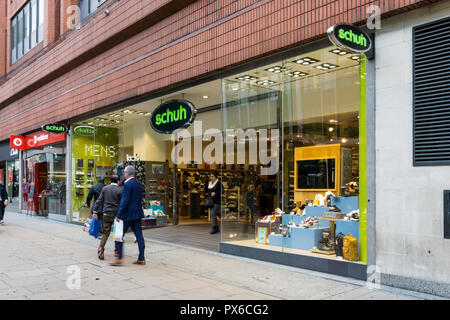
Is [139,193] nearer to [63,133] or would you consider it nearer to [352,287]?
[352,287]

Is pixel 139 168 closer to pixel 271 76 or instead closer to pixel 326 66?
pixel 271 76

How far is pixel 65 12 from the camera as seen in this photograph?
17.5m

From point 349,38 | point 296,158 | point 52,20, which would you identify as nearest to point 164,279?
point 296,158

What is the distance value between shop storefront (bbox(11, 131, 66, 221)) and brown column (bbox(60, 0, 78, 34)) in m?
4.47

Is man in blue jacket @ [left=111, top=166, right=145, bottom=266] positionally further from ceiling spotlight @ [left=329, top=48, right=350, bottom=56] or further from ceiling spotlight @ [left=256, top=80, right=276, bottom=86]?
ceiling spotlight @ [left=329, top=48, right=350, bottom=56]

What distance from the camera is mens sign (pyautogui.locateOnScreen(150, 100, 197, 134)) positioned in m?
11.0

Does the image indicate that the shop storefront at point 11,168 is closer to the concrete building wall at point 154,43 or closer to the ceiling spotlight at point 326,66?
the concrete building wall at point 154,43

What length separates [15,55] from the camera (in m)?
25.2

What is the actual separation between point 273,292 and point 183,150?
10771mm

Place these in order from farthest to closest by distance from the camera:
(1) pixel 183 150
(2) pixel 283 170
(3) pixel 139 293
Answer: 1. (1) pixel 183 150
2. (2) pixel 283 170
3. (3) pixel 139 293

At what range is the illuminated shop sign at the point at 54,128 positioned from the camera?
54.2 feet

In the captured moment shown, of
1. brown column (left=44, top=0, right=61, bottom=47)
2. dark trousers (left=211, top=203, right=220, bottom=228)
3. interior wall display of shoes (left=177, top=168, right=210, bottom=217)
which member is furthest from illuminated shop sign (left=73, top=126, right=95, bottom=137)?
dark trousers (left=211, top=203, right=220, bottom=228)

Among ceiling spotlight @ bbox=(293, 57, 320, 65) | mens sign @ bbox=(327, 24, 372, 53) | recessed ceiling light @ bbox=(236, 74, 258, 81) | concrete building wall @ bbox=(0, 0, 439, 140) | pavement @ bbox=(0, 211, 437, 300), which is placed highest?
concrete building wall @ bbox=(0, 0, 439, 140)

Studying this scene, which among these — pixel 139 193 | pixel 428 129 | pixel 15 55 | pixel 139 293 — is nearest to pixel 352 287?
pixel 428 129
